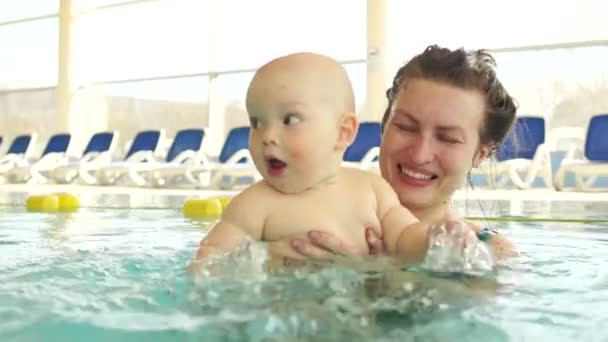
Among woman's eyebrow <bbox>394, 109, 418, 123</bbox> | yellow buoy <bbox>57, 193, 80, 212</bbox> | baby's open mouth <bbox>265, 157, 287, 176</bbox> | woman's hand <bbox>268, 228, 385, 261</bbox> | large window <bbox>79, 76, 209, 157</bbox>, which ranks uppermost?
large window <bbox>79, 76, 209, 157</bbox>

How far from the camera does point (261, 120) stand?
1580 mm

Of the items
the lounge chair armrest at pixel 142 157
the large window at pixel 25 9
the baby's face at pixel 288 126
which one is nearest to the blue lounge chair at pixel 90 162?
the lounge chair armrest at pixel 142 157

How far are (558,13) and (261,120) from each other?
8.52 metres

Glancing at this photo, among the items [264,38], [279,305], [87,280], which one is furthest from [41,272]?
[264,38]

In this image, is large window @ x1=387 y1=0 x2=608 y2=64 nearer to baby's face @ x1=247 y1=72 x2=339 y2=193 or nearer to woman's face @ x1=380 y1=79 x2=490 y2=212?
woman's face @ x1=380 y1=79 x2=490 y2=212

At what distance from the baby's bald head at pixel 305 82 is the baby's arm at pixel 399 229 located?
25cm

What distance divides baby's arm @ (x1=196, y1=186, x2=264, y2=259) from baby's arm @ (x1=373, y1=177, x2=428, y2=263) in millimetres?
302

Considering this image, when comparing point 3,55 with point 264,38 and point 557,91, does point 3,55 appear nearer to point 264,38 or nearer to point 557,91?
point 264,38

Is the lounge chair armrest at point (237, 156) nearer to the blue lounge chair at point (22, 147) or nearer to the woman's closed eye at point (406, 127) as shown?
the blue lounge chair at point (22, 147)

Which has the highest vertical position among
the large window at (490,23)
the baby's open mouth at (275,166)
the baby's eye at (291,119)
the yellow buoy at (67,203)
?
the large window at (490,23)

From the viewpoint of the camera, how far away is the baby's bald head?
1.55m

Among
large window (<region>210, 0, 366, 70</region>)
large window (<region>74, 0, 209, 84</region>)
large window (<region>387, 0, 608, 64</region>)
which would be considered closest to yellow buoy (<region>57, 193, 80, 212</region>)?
large window (<region>387, 0, 608, 64</region>)

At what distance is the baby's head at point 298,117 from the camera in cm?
156

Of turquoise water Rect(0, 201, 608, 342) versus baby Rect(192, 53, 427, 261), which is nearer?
turquoise water Rect(0, 201, 608, 342)
